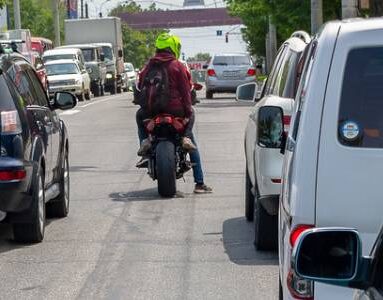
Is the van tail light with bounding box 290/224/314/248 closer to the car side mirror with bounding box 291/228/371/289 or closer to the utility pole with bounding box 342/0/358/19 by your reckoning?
the car side mirror with bounding box 291/228/371/289

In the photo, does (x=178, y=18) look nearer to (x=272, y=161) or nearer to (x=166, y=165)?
(x=166, y=165)

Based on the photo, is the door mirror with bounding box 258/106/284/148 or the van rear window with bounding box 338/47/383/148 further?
the door mirror with bounding box 258/106/284/148

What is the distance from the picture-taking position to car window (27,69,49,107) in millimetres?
11336

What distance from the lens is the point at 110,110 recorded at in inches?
1369

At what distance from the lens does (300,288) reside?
512 cm

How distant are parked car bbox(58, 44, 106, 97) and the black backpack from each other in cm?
3934

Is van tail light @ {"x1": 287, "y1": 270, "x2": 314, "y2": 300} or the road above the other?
van tail light @ {"x1": 287, "y1": 270, "x2": 314, "y2": 300}

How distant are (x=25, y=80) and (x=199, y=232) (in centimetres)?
218

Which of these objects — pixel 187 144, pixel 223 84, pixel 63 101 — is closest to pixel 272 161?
pixel 63 101

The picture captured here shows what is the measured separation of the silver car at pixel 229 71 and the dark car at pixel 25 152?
2822cm

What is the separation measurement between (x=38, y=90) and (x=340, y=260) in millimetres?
8041

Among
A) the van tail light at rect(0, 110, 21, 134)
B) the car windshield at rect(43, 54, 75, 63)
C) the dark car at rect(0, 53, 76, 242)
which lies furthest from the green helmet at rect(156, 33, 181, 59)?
the car windshield at rect(43, 54, 75, 63)

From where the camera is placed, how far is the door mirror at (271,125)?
6930 millimetres

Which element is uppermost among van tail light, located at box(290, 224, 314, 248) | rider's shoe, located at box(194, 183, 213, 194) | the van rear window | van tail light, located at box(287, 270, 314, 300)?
the van rear window
